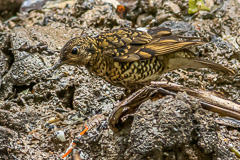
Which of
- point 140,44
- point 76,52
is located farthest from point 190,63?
point 76,52

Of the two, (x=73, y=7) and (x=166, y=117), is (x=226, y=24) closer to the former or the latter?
(x=73, y=7)

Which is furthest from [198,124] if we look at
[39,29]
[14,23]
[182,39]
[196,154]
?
[14,23]

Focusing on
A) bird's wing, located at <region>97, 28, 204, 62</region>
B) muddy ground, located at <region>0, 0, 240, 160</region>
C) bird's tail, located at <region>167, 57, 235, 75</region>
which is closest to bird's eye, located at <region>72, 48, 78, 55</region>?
bird's wing, located at <region>97, 28, 204, 62</region>

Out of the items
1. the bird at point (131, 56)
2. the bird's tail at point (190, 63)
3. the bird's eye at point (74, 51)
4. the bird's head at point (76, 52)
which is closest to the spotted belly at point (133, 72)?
the bird at point (131, 56)

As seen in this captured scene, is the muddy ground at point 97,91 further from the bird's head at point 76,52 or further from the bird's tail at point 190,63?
the bird's head at point 76,52

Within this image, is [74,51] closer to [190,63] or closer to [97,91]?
[97,91]

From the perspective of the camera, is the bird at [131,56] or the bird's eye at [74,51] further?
the bird at [131,56]

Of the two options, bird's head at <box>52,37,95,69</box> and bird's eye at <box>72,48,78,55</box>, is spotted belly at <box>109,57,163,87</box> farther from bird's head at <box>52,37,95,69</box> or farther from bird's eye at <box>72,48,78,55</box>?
bird's eye at <box>72,48,78,55</box>
